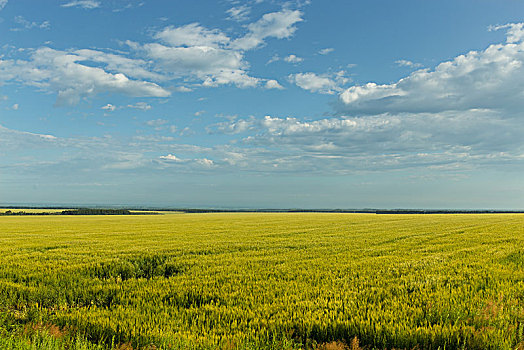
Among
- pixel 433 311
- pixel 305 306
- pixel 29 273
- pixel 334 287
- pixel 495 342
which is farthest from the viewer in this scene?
pixel 29 273

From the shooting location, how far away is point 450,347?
19.4ft

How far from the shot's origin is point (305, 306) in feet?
25.7

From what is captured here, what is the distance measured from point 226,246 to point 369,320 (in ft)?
47.1

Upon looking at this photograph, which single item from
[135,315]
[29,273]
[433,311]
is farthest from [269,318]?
[29,273]

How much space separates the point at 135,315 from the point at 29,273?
24.5ft

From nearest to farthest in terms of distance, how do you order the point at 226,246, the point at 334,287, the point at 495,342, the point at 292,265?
the point at 495,342
the point at 334,287
the point at 292,265
the point at 226,246

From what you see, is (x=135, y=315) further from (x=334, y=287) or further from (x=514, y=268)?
(x=514, y=268)

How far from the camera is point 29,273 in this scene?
1248 cm

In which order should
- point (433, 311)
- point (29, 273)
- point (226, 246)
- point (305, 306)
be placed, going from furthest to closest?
point (226, 246)
point (29, 273)
point (305, 306)
point (433, 311)

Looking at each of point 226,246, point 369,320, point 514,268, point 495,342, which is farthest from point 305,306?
point 226,246

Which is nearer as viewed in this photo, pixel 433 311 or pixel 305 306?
pixel 433 311

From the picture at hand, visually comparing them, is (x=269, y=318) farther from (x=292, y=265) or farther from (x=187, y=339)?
(x=292, y=265)

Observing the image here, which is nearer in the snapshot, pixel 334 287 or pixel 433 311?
pixel 433 311

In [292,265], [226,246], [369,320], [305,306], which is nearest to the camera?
[369,320]
